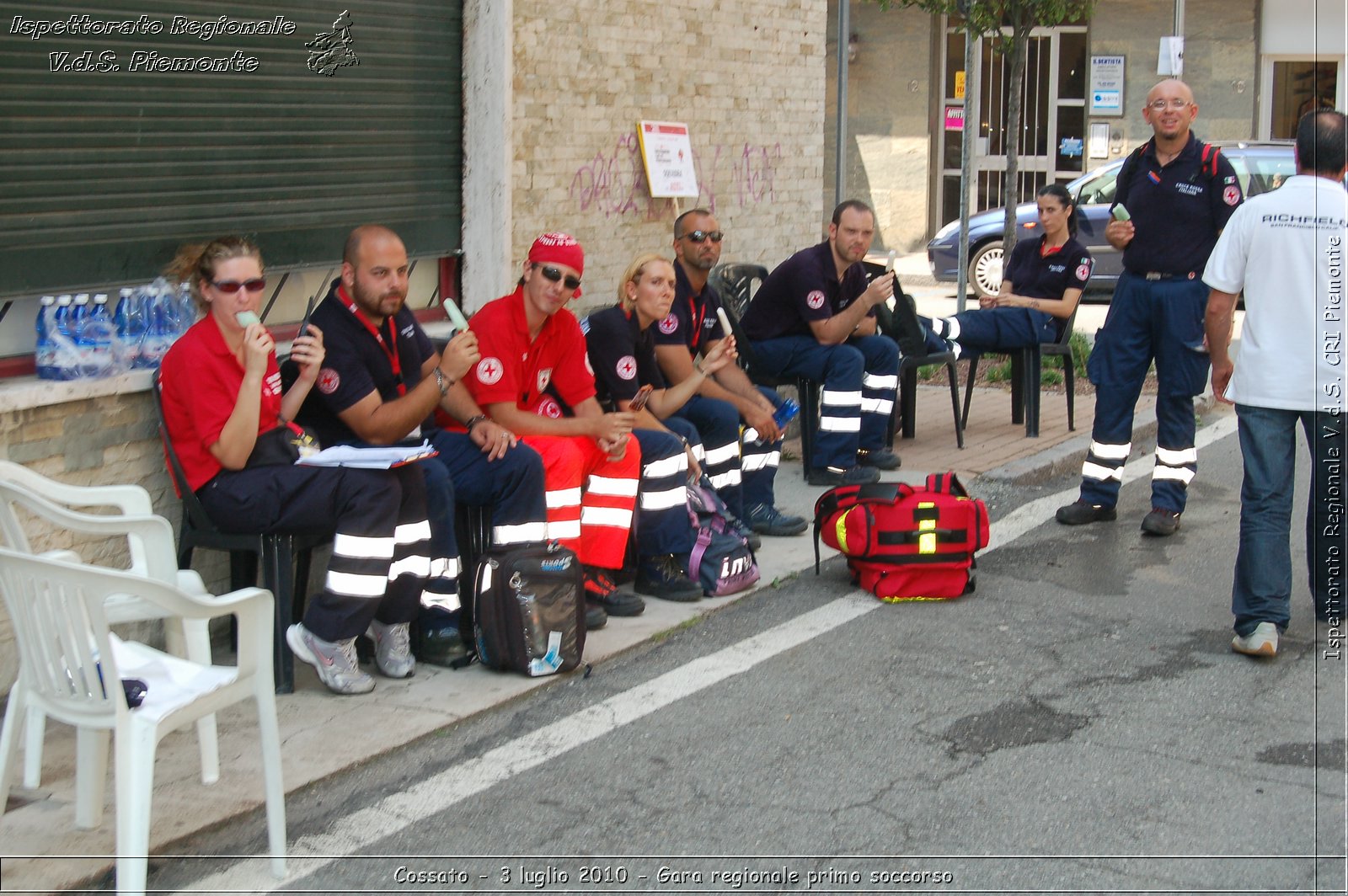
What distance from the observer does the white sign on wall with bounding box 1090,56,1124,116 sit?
21.4 meters

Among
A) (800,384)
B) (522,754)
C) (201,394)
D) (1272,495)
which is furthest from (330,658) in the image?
(800,384)

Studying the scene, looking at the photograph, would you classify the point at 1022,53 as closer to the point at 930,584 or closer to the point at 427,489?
the point at 930,584

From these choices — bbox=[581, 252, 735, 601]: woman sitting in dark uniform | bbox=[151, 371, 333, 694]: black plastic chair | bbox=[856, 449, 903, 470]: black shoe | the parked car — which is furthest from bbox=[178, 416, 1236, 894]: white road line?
the parked car

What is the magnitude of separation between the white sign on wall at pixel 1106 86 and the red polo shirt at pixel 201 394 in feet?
60.5

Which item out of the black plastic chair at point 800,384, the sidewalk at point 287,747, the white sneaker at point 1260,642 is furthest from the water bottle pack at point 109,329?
the white sneaker at point 1260,642

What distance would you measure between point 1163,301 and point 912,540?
2.01 meters

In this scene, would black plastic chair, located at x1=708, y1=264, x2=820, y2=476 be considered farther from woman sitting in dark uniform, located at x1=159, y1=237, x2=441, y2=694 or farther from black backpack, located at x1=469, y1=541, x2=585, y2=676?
woman sitting in dark uniform, located at x1=159, y1=237, x2=441, y2=694

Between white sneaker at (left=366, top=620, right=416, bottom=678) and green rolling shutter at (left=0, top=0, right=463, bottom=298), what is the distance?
167 centimetres

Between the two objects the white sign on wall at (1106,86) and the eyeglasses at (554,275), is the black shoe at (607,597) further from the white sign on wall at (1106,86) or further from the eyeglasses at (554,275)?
the white sign on wall at (1106,86)

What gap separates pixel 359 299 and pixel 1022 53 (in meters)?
8.33

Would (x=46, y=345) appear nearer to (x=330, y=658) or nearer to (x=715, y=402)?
(x=330, y=658)

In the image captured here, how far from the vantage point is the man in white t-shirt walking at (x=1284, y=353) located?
219 inches

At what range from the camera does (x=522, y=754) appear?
4727 millimetres

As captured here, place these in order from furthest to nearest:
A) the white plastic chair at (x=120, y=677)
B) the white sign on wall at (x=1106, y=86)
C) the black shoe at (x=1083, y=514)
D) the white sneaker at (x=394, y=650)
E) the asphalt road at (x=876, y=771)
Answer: the white sign on wall at (x=1106, y=86) < the black shoe at (x=1083, y=514) < the white sneaker at (x=394, y=650) < the asphalt road at (x=876, y=771) < the white plastic chair at (x=120, y=677)
